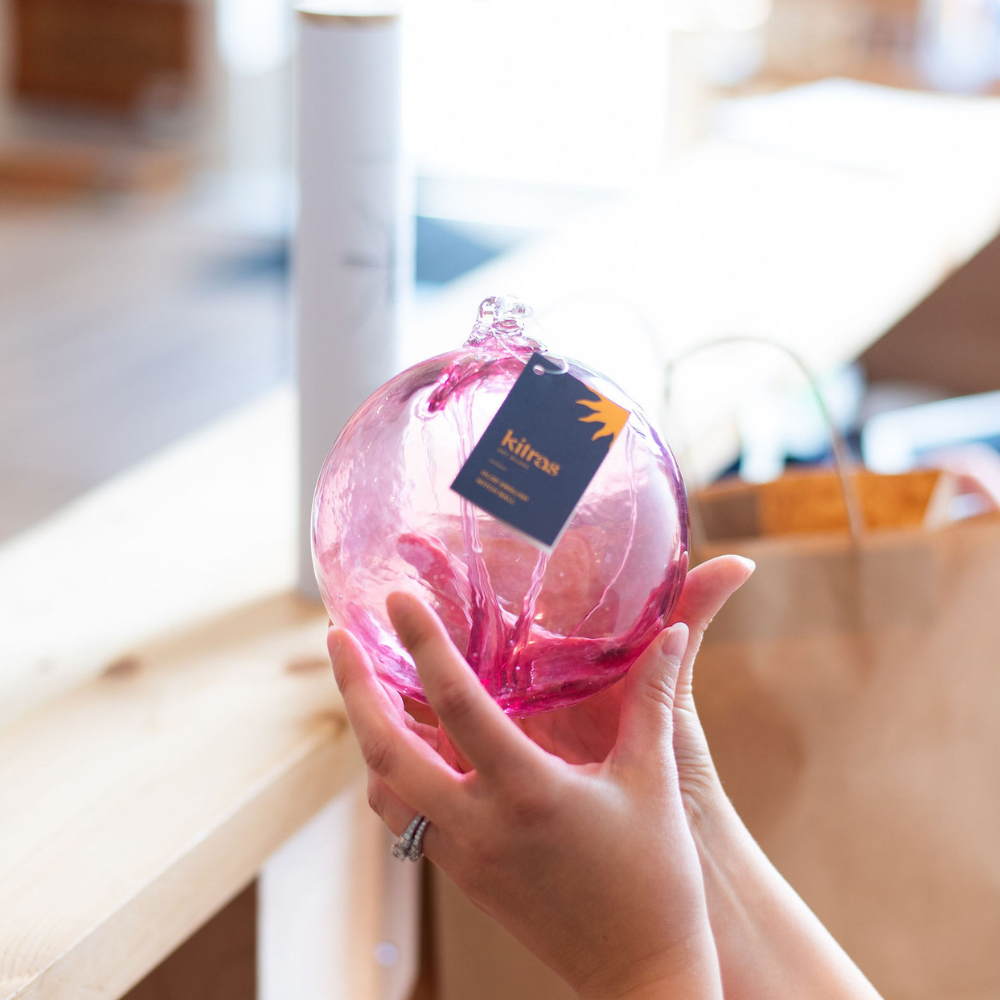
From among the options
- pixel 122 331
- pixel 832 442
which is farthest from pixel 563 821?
pixel 122 331

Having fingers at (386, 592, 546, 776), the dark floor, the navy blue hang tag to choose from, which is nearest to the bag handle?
the navy blue hang tag

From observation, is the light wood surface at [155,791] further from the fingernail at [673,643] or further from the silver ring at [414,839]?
the fingernail at [673,643]

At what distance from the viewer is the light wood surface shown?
1.80 ft

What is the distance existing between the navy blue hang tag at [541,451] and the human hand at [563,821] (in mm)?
62

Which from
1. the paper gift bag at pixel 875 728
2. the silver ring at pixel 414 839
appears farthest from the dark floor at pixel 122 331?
Answer: the silver ring at pixel 414 839

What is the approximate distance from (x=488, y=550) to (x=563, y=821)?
12 centimetres

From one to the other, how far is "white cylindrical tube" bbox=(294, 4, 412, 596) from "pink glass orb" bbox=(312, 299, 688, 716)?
25 cm

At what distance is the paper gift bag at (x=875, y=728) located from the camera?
78 centimetres

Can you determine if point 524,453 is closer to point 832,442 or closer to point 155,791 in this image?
point 155,791

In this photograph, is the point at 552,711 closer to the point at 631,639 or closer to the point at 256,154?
the point at 631,639

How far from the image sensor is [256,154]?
537cm

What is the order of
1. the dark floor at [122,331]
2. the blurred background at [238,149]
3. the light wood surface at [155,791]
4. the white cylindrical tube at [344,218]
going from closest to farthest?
the light wood surface at [155,791] → the white cylindrical tube at [344,218] → the dark floor at [122,331] → the blurred background at [238,149]

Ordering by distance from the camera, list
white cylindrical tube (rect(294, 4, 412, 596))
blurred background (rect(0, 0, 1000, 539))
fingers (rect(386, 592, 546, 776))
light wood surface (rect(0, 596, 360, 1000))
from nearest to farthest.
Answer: fingers (rect(386, 592, 546, 776)) → light wood surface (rect(0, 596, 360, 1000)) → white cylindrical tube (rect(294, 4, 412, 596)) → blurred background (rect(0, 0, 1000, 539))

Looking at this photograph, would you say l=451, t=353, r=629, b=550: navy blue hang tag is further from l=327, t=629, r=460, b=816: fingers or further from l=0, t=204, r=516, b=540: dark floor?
l=0, t=204, r=516, b=540: dark floor
